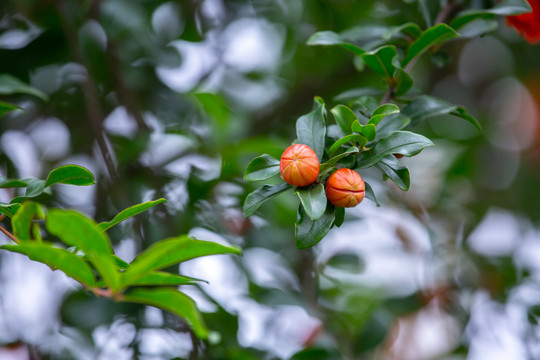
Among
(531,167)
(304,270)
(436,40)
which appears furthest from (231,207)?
(531,167)

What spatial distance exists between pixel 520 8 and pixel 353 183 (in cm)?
39

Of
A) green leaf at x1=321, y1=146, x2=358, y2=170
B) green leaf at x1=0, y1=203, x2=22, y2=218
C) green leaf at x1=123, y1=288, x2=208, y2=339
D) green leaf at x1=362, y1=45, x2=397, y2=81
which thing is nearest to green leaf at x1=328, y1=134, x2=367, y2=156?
green leaf at x1=321, y1=146, x2=358, y2=170

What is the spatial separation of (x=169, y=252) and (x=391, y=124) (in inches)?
12.8

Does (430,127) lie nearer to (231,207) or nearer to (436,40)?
(231,207)

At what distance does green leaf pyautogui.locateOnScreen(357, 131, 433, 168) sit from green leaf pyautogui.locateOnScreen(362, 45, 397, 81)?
0.40 ft

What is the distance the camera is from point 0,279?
123 centimetres

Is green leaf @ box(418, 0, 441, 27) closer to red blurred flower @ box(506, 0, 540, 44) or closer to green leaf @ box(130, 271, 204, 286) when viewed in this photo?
red blurred flower @ box(506, 0, 540, 44)

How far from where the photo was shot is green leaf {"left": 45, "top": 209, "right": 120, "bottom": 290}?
0.41 m

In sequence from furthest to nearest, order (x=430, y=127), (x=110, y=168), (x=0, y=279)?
1. (x=430, y=127)
2. (x=0, y=279)
3. (x=110, y=168)

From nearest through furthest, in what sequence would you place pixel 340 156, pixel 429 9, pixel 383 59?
pixel 340 156
pixel 383 59
pixel 429 9

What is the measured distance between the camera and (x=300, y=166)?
52 centimetres

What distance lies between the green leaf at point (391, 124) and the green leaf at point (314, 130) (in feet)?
0.26

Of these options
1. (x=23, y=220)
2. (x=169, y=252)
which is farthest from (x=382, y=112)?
(x=23, y=220)

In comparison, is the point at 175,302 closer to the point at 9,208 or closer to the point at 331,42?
the point at 9,208
